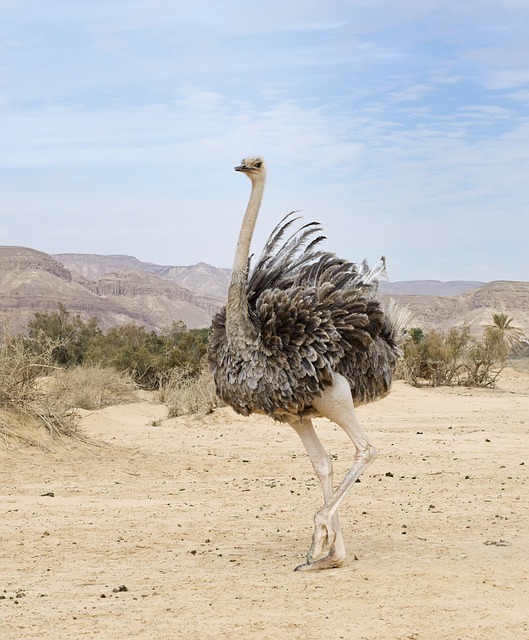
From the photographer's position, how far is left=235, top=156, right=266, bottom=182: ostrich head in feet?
21.1

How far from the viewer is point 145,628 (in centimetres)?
486

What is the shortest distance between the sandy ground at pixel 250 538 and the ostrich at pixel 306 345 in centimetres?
73

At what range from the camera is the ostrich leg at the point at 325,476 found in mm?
6031

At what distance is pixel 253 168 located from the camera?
253 inches

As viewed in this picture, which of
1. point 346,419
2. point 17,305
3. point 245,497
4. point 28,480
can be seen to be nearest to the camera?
point 346,419

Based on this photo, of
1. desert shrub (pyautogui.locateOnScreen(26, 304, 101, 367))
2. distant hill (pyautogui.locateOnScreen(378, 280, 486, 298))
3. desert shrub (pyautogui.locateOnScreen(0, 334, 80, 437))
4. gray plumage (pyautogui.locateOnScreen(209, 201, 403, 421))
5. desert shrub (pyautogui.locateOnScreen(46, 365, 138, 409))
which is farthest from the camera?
distant hill (pyautogui.locateOnScreen(378, 280, 486, 298))

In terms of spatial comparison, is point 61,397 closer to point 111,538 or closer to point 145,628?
point 111,538

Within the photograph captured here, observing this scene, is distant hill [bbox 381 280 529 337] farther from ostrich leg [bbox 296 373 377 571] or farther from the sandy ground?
ostrich leg [bbox 296 373 377 571]

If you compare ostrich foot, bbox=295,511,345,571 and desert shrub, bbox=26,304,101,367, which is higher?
desert shrub, bbox=26,304,101,367

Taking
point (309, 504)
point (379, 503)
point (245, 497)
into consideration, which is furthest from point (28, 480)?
point (379, 503)

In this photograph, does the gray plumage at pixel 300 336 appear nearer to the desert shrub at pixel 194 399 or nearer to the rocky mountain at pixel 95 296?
the desert shrub at pixel 194 399

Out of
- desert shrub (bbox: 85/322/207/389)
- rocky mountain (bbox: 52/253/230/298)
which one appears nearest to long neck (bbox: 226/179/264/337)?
desert shrub (bbox: 85/322/207/389)

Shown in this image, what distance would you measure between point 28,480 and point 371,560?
461 cm

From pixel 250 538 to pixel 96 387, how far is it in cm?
931
